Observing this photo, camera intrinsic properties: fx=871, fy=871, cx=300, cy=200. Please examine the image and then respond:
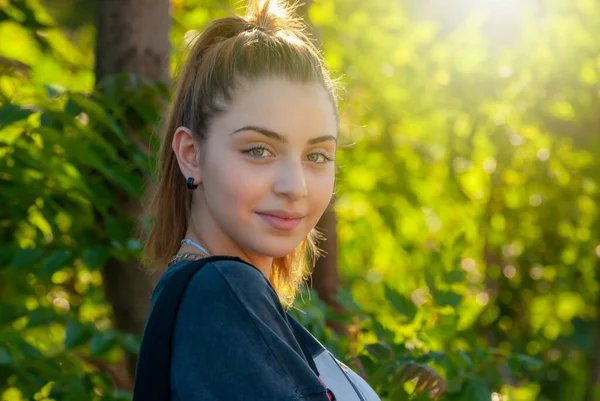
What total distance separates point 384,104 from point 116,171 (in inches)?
104

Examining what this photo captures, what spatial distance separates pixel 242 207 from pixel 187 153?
19cm

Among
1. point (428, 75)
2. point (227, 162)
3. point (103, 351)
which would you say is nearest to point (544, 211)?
point (428, 75)

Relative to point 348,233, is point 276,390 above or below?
above

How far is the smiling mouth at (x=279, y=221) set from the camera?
1.56 metres

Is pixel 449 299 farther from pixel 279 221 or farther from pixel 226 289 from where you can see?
pixel 226 289

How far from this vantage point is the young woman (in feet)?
4.41

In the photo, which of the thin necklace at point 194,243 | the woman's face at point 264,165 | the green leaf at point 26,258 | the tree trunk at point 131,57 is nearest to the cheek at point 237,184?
the woman's face at point 264,165

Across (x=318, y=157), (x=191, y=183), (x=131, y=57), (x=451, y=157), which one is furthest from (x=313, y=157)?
(x=451, y=157)

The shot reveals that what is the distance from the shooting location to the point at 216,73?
161 centimetres

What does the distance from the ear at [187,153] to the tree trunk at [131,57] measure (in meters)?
1.65

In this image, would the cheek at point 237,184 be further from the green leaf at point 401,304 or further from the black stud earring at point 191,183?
the green leaf at point 401,304

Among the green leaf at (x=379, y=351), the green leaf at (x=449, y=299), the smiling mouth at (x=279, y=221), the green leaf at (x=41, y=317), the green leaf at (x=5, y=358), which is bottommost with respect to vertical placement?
the green leaf at (x=5, y=358)

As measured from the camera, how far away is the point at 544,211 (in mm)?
5512

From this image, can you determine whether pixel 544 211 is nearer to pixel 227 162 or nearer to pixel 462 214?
pixel 462 214
